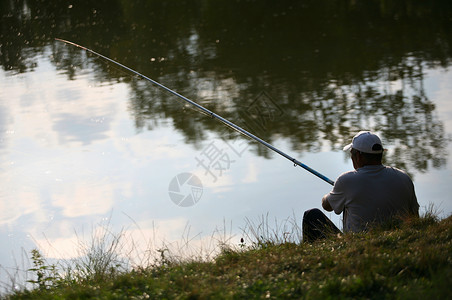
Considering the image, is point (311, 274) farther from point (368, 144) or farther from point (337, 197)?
point (368, 144)

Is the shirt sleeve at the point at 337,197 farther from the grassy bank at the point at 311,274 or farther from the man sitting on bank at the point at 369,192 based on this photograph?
the grassy bank at the point at 311,274

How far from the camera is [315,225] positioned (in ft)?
11.4

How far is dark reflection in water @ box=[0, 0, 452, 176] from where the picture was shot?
21.5 feet

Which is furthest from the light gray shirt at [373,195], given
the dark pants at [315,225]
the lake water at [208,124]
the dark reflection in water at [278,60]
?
the dark reflection in water at [278,60]

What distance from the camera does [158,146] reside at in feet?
21.1

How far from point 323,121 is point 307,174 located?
138 centimetres

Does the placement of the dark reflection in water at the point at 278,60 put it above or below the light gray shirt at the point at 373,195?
above

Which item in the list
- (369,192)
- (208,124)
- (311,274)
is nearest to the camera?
(311,274)

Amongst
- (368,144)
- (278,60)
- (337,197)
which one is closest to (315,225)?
(337,197)

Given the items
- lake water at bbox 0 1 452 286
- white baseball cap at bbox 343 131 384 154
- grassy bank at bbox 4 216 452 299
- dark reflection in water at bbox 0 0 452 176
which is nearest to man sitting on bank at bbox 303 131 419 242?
white baseball cap at bbox 343 131 384 154

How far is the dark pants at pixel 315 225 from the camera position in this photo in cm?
346

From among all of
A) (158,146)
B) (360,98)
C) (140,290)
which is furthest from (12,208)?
(360,98)

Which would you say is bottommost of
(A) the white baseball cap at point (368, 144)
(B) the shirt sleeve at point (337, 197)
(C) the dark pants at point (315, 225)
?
(C) the dark pants at point (315, 225)

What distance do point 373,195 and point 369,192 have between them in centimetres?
3
